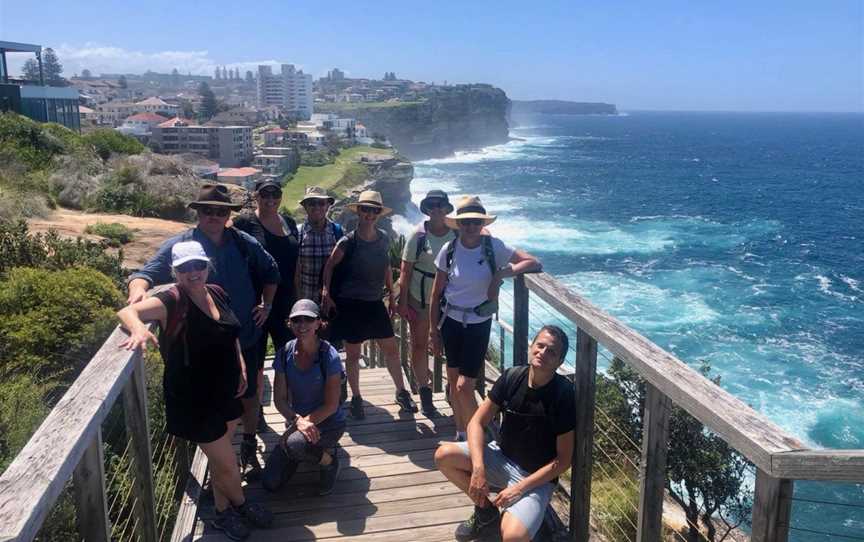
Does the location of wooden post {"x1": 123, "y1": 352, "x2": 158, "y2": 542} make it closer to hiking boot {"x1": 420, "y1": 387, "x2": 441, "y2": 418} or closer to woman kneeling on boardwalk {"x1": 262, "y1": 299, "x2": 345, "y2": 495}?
woman kneeling on boardwalk {"x1": 262, "y1": 299, "x2": 345, "y2": 495}

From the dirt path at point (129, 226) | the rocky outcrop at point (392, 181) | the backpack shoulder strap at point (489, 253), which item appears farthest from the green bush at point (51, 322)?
the rocky outcrop at point (392, 181)

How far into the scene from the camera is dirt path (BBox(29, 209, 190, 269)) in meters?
14.4

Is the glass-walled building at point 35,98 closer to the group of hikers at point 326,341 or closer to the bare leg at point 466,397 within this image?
the group of hikers at point 326,341

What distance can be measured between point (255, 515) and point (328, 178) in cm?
6012

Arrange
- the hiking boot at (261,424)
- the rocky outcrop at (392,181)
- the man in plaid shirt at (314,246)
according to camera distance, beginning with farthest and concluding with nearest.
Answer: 1. the rocky outcrop at (392,181)
2. the man in plaid shirt at (314,246)
3. the hiking boot at (261,424)

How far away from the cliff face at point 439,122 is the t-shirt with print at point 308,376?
118414 mm

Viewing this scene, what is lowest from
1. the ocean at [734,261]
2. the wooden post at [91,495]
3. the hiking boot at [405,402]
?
the ocean at [734,261]

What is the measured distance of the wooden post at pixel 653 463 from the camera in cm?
257

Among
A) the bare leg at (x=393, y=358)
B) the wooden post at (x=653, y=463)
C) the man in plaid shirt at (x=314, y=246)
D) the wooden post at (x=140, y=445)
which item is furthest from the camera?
the bare leg at (x=393, y=358)

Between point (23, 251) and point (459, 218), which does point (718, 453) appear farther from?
point (23, 251)

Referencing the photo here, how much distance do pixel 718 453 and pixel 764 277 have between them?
31.1 m

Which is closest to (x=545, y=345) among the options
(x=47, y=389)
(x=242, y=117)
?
(x=47, y=389)

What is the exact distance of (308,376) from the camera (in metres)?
4.08

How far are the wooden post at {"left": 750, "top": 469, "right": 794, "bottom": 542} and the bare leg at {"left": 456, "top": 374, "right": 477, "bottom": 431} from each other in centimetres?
230
